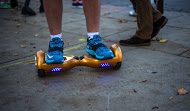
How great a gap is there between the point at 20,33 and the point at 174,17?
3058 mm

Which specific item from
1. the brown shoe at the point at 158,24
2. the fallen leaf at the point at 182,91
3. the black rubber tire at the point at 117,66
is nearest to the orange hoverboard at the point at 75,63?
the black rubber tire at the point at 117,66

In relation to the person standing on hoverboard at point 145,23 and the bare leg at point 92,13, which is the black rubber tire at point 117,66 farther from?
the person standing on hoverboard at point 145,23

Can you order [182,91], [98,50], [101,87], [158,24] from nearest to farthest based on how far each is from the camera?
[182,91] → [101,87] → [98,50] → [158,24]

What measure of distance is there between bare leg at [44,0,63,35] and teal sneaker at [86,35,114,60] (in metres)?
0.38

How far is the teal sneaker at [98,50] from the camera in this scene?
2.45m

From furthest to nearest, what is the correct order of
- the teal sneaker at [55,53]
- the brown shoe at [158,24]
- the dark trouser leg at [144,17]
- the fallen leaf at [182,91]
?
the brown shoe at [158,24]
the dark trouser leg at [144,17]
the teal sneaker at [55,53]
the fallen leaf at [182,91]

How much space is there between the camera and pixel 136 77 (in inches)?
94.6

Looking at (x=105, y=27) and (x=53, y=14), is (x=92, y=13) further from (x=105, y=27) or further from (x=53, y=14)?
(x=105, y=27)

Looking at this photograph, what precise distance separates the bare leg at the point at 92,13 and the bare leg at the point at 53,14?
28 cm

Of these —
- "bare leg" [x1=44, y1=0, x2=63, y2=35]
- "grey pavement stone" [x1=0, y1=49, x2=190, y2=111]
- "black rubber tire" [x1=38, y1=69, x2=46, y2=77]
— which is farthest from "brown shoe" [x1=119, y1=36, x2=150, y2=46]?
"black rubber tire" [x1=38, y1=69, x2=46, y2=77]

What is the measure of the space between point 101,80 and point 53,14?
33.4 inches

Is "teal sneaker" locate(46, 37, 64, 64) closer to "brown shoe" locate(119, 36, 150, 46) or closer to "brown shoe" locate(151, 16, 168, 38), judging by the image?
"brown shoe" locate(119, 36, 150, 46)

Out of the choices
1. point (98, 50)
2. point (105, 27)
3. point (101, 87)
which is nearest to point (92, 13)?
point (98, 50)

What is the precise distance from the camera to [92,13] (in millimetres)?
2592
